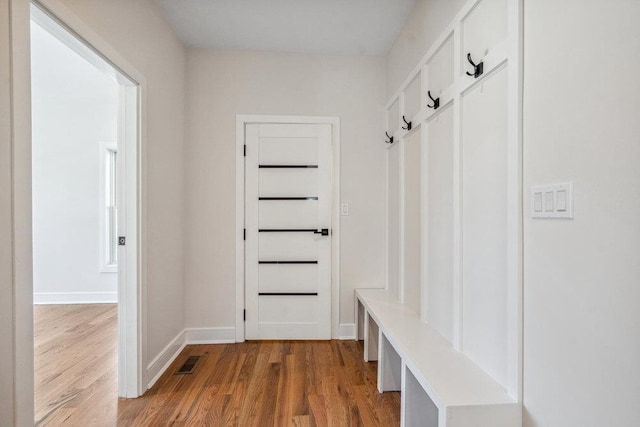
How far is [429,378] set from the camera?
128 centimetres

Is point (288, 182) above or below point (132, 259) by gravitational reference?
above

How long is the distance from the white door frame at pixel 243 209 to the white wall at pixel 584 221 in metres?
1.84

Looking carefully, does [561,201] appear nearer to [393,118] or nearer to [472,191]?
[472,191]

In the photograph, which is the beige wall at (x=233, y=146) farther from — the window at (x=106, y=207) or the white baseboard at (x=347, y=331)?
the window at (x=106, y=207)

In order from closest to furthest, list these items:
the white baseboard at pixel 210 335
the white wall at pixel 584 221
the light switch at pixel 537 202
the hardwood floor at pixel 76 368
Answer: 1. the white wall at pixel 584 221
2. the light switch at pixel 537 202
3. the hardwood floor at pixel 76 368
4. the white baseboard at pixel 210 335

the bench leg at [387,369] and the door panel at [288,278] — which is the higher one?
the door panel at [288,278]

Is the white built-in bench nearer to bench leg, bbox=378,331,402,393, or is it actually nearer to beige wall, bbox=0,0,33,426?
bench leg, bbox=378,331,402,393

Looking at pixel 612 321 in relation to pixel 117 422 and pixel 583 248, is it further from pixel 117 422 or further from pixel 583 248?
pixel 117 422

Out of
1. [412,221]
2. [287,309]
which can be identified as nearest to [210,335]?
[287,309]

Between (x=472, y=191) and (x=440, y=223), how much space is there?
36 cm

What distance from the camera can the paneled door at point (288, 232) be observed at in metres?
2.82

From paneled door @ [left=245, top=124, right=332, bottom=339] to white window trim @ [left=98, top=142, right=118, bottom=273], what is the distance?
2.42m

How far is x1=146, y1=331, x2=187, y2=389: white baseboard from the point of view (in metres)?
2.10

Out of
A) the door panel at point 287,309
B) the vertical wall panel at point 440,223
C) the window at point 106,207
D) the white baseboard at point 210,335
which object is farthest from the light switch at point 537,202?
the window at point 106,207
